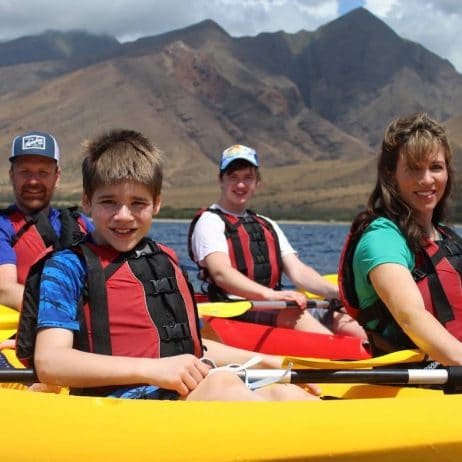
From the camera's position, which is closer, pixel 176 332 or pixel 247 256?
pixel 176 332

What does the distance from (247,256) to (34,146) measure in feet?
4.66

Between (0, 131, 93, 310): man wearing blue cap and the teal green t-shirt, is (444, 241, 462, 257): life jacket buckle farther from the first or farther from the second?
(0, 131, 93, 310): man wearing blue cap

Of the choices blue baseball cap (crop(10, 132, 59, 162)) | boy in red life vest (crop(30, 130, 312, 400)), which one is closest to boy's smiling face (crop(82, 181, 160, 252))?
boy in red life vest (crop(30, 130, 312, 400))

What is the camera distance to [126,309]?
2.34 m

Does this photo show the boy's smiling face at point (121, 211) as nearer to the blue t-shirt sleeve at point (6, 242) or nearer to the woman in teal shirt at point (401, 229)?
the woman in teal shirt at point (401, 229)

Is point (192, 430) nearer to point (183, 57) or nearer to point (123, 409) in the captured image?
point (123, 409)

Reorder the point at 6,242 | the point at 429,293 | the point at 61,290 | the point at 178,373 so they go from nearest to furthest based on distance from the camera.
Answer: the point at 178,373
the point at 61,290
the point at 429,293
the point at 6,242

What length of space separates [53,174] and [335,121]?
19326 cm

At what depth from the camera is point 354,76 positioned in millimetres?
196625

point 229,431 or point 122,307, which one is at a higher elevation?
point 122,307

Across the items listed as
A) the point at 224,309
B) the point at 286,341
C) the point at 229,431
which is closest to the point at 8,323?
the point at 224,309

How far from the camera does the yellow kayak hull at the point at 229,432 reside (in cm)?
181

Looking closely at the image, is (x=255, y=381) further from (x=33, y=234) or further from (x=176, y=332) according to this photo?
(x=33, y=234)

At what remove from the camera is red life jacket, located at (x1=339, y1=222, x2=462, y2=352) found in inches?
109
